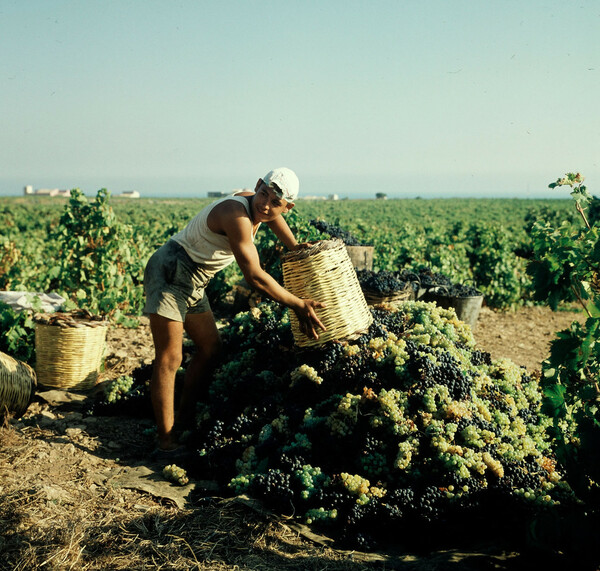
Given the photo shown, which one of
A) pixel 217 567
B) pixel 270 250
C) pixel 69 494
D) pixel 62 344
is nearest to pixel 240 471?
pixel 217 567

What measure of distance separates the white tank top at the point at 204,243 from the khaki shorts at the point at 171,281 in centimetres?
5

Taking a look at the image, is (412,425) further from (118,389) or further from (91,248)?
(91,248)

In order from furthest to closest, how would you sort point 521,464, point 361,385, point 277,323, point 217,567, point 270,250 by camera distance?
point 270,250
point 277,323
point 361,385
point 521,464
point 217,567

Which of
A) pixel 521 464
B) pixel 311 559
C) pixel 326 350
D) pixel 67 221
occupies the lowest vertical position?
pixel 311 559

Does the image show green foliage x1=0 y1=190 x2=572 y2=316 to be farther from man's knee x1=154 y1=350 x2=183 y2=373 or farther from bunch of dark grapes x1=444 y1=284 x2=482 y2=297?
man's knee x1=154 y1=350 x2=183 y2=373

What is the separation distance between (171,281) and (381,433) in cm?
176

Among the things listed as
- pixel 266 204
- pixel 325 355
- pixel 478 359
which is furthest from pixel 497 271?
pixel 266 204

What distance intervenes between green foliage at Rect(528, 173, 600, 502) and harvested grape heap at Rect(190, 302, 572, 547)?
0.47 m

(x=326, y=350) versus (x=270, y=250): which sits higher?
(x=270, y=250)

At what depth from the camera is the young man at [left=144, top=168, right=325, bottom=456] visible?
335 centimetres

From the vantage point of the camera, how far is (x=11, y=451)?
370 cm

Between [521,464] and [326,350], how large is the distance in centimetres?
146

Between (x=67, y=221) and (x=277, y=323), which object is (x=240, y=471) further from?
(x=67, y=221)

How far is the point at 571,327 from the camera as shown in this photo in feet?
9.32
